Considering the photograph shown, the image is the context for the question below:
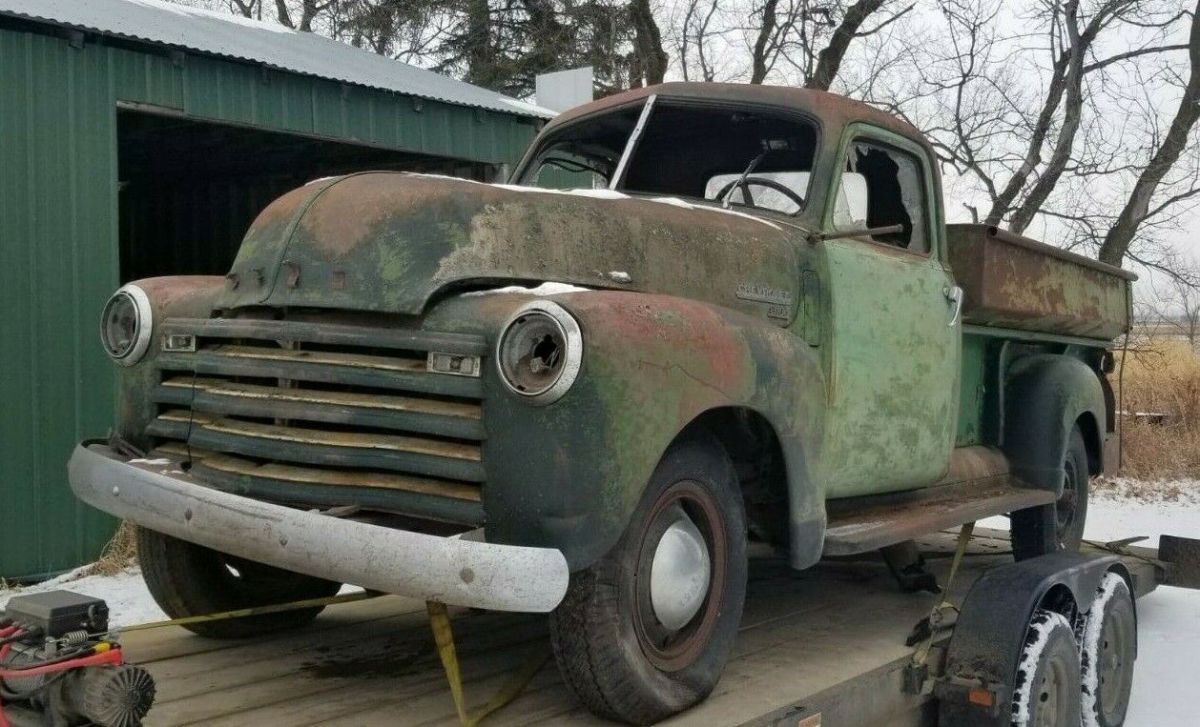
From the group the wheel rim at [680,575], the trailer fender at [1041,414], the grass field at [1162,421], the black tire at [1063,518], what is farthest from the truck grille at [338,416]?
the grass field at [1162,421]

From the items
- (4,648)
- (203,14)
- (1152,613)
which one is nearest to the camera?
(4,648)

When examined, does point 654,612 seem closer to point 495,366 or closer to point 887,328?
point 495,366

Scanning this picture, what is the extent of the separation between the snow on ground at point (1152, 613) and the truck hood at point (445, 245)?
2800 mm

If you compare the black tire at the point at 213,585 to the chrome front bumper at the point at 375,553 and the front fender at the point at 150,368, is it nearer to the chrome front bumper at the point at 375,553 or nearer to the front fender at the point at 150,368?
the front fender at the point at 150,368

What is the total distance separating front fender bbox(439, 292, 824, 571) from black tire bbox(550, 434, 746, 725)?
142mm

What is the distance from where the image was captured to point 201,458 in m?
3.03

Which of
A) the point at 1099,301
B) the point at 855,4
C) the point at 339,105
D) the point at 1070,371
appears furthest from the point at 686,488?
the point at 855,4

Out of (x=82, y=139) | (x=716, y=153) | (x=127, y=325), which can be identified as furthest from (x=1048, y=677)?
(x=82, y=139)

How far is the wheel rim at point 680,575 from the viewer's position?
2.80m

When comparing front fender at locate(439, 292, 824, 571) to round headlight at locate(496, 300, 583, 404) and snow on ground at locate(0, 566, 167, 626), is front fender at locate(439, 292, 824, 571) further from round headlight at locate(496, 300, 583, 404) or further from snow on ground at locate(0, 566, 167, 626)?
snow on ground at locate(0, 566, 167, 626)

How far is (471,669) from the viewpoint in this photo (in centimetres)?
331

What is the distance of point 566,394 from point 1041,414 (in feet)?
10.5

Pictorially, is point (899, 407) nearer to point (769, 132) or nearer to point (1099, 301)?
point (769, 132)

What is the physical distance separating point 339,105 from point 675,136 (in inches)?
212
